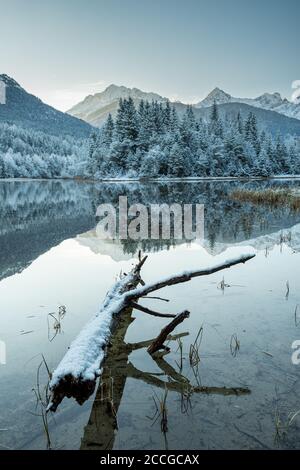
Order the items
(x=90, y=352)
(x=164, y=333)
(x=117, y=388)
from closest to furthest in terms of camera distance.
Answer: (x=90, y=352)
(x=117, y=388)
(x=164, y=333)

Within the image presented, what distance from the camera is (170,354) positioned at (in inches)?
246

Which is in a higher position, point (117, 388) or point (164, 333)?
point (164, 333)

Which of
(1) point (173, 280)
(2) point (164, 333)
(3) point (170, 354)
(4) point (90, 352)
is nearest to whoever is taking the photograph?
(4) point (90, 352)

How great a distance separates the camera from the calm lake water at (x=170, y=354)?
439 cm

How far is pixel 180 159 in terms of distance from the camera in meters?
82.2

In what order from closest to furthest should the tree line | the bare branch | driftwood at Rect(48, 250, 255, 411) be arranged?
1. driftwood at Rect(48, 250, 255, 411)
2. the bare branch
3. the tree line

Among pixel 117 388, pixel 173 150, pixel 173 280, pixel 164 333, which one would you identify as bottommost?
pixel 117 388

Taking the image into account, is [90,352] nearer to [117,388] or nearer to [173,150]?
[117,388]

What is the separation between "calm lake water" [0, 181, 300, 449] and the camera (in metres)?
4.39

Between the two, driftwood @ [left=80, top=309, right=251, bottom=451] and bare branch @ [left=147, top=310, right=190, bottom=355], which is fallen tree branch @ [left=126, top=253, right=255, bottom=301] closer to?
driftwood @ [left=80, top=309, right=251, bottom=451]

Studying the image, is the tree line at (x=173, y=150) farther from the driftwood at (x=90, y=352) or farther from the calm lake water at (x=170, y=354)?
the driftwood at (x=90, y=352)

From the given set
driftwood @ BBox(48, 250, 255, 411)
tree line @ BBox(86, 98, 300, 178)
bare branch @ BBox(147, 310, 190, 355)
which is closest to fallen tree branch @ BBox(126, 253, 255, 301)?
driftwood @ BBox(48, 250, 255, 411)

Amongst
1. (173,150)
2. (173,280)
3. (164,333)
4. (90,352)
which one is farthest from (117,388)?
(173,150)
